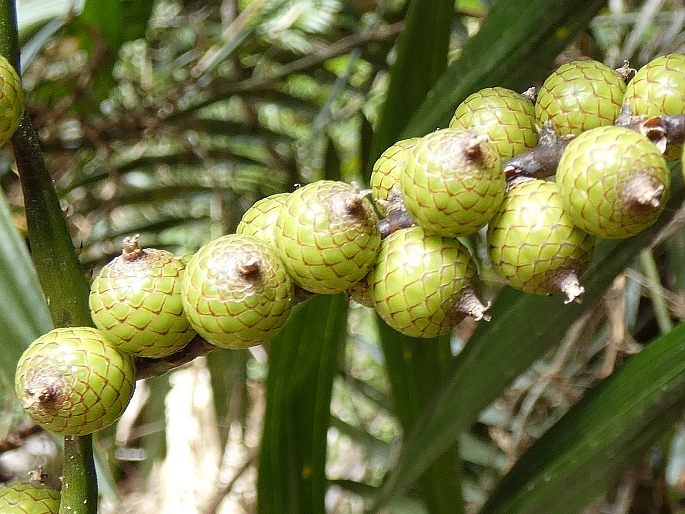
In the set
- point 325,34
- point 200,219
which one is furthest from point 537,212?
point 325,34

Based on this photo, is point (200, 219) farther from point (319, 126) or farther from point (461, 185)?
point (461, 185)

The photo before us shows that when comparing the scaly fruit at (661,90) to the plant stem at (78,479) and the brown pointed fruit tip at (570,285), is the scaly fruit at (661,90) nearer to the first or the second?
the brown pointed fruit tip at (570,285)

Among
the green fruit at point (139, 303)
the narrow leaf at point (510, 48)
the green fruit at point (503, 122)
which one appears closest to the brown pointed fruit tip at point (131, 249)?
the green fruit at point (139, 303)

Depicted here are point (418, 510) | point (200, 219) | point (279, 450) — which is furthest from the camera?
point (200, 219)

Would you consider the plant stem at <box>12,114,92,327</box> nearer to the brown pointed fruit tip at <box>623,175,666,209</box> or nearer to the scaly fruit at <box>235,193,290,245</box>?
the scaly fruit at <box>235,193,290,245</box>

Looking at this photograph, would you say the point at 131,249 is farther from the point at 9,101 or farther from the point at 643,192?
the point at 643,192

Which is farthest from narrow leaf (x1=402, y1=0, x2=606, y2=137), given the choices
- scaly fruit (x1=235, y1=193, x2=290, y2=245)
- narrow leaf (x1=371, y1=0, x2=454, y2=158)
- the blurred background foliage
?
scaly fruit (x1=235, y1=193, x2=290, y2=245)
